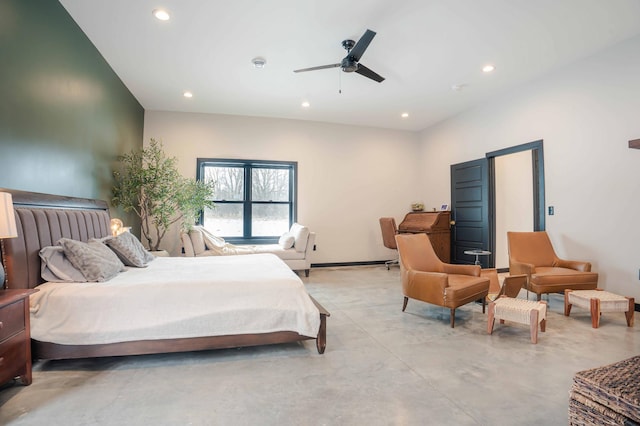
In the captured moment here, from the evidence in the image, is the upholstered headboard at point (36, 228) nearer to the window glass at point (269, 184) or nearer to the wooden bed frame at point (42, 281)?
the wooden bed frame at point (42, 281)

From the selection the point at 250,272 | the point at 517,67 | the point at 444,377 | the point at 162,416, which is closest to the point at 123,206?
the point at 250,272

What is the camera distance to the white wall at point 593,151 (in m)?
3.48

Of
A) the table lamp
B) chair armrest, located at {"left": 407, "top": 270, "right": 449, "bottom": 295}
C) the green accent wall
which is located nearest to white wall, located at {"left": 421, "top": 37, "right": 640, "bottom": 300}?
chair armrest, located at {"left": 407, "top": 270, "right": 449, "bottom": 295}

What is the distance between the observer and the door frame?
4457 millimetres

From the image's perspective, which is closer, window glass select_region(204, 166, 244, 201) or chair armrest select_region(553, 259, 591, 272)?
chair armrest select_region(553, 259, 591, 272)

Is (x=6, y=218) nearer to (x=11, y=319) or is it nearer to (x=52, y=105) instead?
(x=11, y=319)

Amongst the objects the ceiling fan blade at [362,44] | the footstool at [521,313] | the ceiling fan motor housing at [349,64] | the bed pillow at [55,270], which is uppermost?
the ceiling fan blade at [362,44]

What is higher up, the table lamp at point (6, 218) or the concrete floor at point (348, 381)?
the table lamp at point (6, 218)

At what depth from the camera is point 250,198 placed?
621 centimetres

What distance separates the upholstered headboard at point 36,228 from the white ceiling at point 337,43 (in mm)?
1933

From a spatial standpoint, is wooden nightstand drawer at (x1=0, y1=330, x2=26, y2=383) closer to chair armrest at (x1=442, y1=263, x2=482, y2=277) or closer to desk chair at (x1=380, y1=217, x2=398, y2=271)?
chair armrest at (x1=442, y1=263, x2=482, y2=277)

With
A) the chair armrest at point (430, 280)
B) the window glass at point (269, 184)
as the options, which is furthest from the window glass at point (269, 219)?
the chair armrest at point (430, 280)

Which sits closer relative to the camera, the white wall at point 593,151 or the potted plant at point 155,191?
the white wall at point 593,151

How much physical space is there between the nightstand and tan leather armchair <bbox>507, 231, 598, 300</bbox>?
4.64 m
